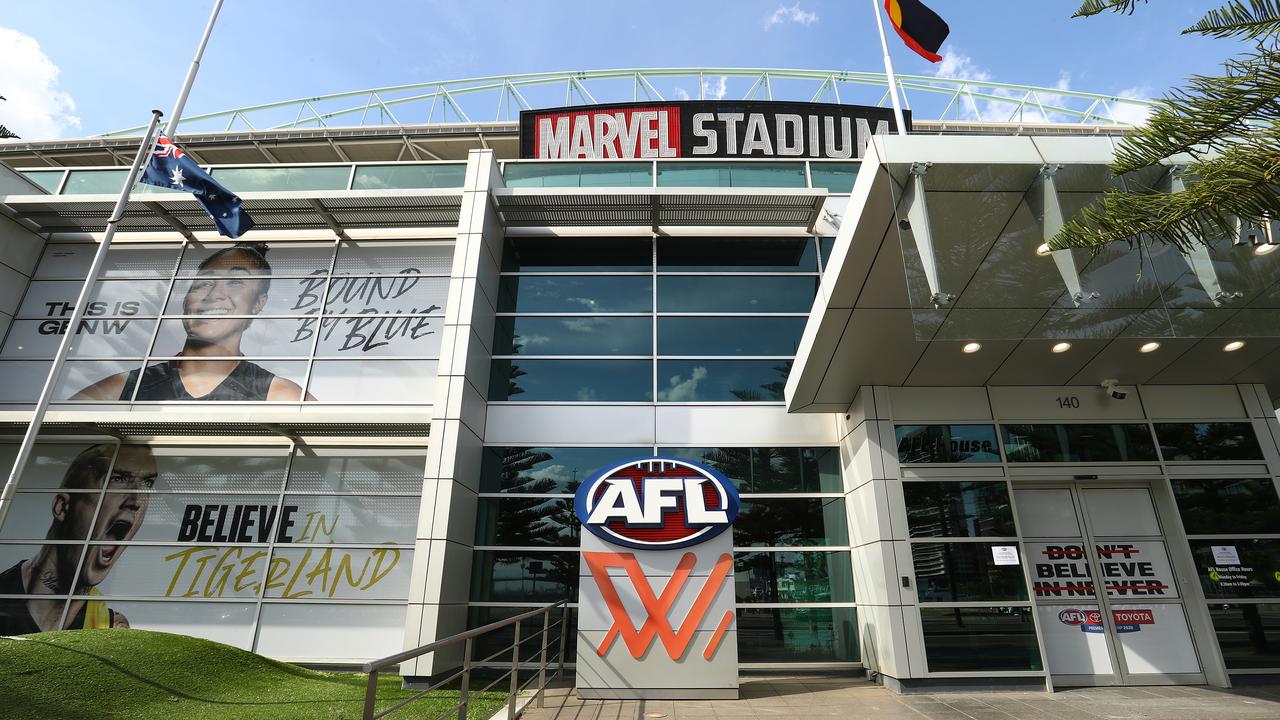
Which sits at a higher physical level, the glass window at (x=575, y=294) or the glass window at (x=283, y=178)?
the glass window at (x=283, y=178)

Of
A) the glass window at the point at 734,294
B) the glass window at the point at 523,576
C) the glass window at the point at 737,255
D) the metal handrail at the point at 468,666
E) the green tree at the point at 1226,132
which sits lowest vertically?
the metal handrail at the point at 468,666

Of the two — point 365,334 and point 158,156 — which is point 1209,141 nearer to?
point 365,334

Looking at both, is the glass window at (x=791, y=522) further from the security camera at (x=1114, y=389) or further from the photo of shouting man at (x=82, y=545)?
the photo of shouting man at (x=82, y=545)

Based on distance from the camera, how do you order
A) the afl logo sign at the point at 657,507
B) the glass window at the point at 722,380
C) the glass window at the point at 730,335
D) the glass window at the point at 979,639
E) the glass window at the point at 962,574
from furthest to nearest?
the glass window at the point at 730,335, the glass window at the point at 722,380, the glass window at the point at 962,574, the afl logo sign at the point at 657,507, the glass window at the point at 979,639

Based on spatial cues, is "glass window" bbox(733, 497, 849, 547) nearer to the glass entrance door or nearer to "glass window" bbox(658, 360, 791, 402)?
"glass window" bbox(658, 360, 791, 402)

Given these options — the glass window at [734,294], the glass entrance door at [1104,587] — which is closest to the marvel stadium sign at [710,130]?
the glass window at [734,294]

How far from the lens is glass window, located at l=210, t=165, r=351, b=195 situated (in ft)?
41.0

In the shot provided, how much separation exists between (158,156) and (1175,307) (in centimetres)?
1468

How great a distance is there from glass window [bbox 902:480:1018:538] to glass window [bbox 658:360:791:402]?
3065 mm

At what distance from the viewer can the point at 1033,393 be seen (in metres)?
9.60

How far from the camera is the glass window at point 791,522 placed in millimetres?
10461

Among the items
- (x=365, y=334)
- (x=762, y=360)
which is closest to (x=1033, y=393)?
(x=762, y=360)

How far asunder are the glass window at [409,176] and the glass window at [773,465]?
680 cm

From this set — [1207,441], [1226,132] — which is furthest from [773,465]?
[1226,132]
